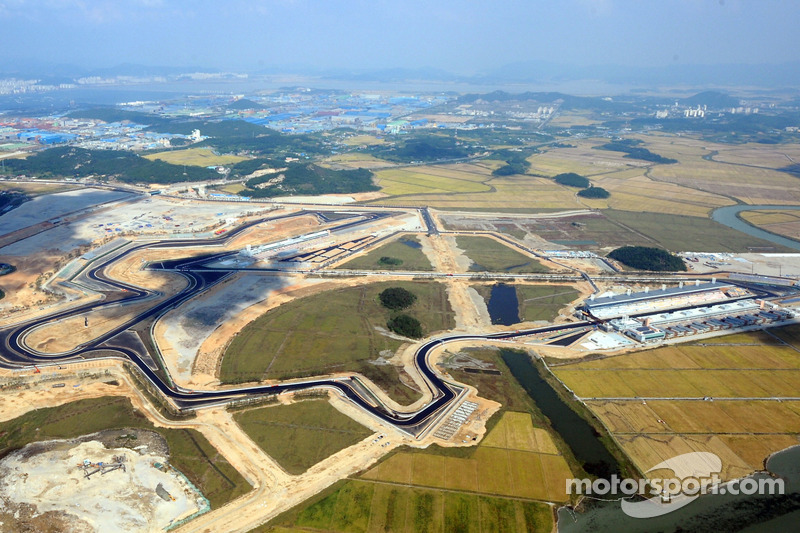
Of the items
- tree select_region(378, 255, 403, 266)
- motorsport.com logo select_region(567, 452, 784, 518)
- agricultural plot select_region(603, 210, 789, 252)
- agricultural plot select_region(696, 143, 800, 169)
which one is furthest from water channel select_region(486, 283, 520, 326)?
agricultural plot select_region(696, 143, 800, 169)

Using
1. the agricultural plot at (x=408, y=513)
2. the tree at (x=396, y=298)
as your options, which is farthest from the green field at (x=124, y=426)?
the tree at (x=396, y=298)

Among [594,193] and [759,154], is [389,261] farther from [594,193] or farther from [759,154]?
[759,154]

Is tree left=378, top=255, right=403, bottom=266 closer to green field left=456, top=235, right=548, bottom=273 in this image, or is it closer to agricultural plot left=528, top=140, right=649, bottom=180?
green field left=456, top=235, right=548, bottom=273

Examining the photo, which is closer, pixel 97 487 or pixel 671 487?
pixel 97 487

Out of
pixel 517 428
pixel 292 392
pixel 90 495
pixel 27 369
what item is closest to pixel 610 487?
pixel 517 428

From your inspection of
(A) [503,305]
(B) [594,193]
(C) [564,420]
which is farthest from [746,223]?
(C) [564,420]

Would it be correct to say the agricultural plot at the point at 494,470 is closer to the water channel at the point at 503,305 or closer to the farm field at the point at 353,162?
the water channel at the point at 503,305
